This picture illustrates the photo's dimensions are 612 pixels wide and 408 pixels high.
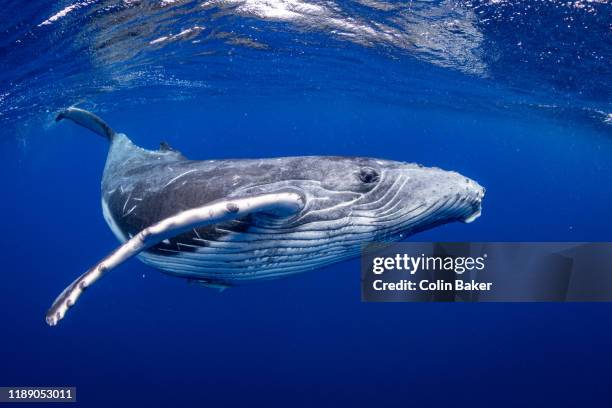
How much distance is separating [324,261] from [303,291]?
2836cm

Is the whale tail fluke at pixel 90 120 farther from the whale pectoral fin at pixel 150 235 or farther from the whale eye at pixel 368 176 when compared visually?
the whale eye at pixel 368 176

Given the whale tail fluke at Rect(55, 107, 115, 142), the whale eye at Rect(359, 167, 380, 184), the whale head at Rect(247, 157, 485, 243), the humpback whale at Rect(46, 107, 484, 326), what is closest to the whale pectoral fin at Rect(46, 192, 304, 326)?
the humpback whale at Rect(46, 107, 484, 326)

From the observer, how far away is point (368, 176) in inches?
153

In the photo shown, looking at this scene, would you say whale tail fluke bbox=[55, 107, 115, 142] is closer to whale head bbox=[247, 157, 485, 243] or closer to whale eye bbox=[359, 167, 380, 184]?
whale head bbox=[247, 157, 485, 243]

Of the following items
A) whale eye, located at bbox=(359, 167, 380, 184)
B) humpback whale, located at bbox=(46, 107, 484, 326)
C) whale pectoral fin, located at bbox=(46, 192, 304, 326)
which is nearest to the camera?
whale pectoral fin, located at bbox=(46, 192, 304, 326)

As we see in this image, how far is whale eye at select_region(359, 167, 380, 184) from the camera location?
3867mm

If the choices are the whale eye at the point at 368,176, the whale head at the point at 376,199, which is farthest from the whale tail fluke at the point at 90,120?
the whale eye at the point at 368,176

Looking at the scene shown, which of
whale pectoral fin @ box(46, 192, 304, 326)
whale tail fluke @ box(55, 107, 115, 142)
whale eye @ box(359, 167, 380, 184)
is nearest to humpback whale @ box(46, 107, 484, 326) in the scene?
whale eye @ box(359, 167, 380, 184)

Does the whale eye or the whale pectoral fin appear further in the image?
the whale eye

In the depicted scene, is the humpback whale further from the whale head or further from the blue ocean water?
the blue ocean water

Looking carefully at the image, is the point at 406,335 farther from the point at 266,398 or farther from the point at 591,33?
the point at 591,33

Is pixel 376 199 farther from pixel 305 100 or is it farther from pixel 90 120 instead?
pixel 305 100

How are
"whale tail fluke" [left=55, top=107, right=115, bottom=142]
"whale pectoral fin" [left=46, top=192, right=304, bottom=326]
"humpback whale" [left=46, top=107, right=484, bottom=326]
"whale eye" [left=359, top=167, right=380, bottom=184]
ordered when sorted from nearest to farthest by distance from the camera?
"whale pectoral fin" [left=46, top=192, right=304, bottom=326]
"humpback whale" [left=46, top=107, right=484, bottom=326]
"whale eye" [left=359, top=167, right=380, bottom=184]
"whale tail fluke" [left=55, top=107, right=115, bottom=142]

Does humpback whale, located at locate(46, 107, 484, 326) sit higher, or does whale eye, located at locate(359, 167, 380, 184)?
whale eye, located at locate(359, 167, 380, 184)
